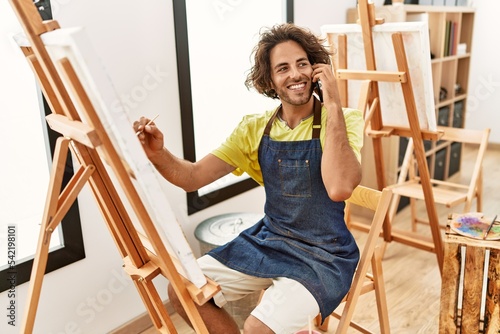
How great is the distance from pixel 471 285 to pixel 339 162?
2.60ft

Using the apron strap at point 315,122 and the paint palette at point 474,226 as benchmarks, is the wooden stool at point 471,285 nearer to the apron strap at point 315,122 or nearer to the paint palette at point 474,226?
the paint palette at point 474,226

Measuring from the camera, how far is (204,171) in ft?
5.50

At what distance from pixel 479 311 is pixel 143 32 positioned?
1748 mm

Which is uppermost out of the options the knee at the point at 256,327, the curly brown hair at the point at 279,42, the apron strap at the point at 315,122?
the curly brown hair at the point at 279,42

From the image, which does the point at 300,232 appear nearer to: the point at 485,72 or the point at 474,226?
the point at 474,226

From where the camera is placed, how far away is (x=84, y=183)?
118 centimetres

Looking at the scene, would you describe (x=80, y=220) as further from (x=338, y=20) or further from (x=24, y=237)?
(x=338, y=20)

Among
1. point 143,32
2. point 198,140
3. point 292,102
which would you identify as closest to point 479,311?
point 292,102

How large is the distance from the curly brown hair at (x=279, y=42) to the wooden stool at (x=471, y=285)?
857mm

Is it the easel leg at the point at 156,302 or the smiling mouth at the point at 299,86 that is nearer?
the easel leg at the point at 156,302

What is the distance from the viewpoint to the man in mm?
1417

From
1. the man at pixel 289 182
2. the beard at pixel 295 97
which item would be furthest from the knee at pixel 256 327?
the beard at pixel 295 97

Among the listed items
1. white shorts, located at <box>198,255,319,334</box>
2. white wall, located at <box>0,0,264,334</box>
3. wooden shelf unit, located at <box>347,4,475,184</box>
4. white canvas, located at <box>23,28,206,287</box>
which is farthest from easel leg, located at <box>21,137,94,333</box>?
wooden shelf unit, located at <box>347,4,475,184</box>

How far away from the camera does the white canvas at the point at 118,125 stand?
879mm
